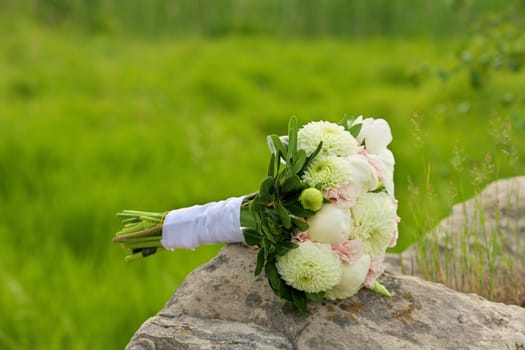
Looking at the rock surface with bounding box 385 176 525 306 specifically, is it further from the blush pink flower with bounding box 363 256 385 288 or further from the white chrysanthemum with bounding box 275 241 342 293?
the white chrysanthemum with bounding box 275 241 342 293

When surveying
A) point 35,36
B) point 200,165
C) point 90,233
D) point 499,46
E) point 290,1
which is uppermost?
point 290,1

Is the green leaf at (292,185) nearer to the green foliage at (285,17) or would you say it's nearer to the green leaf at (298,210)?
the green leaf at (298,210)

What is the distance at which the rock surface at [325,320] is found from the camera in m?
1.26

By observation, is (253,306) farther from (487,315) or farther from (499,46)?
(499,46)

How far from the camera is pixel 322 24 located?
746 centimetres

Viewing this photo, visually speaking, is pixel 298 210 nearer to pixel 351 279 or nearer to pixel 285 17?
pixel 351 279

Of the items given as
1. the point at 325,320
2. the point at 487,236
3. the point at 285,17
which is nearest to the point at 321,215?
the point at 325,320

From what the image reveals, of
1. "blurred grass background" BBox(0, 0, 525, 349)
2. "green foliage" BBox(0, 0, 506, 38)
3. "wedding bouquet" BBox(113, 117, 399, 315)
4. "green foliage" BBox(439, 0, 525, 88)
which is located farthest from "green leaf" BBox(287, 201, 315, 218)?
"green foliage" BBox(0, 0, 506, 38)

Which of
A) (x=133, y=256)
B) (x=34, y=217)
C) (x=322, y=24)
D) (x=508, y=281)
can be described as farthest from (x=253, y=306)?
(x=322, y=24)

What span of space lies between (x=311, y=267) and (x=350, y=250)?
11cm

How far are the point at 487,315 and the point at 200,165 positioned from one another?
240cm

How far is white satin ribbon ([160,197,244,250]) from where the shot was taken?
147 cm

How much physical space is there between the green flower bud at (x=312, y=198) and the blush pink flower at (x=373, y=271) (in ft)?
0.72

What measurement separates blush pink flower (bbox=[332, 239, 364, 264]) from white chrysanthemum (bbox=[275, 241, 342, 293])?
2cm
